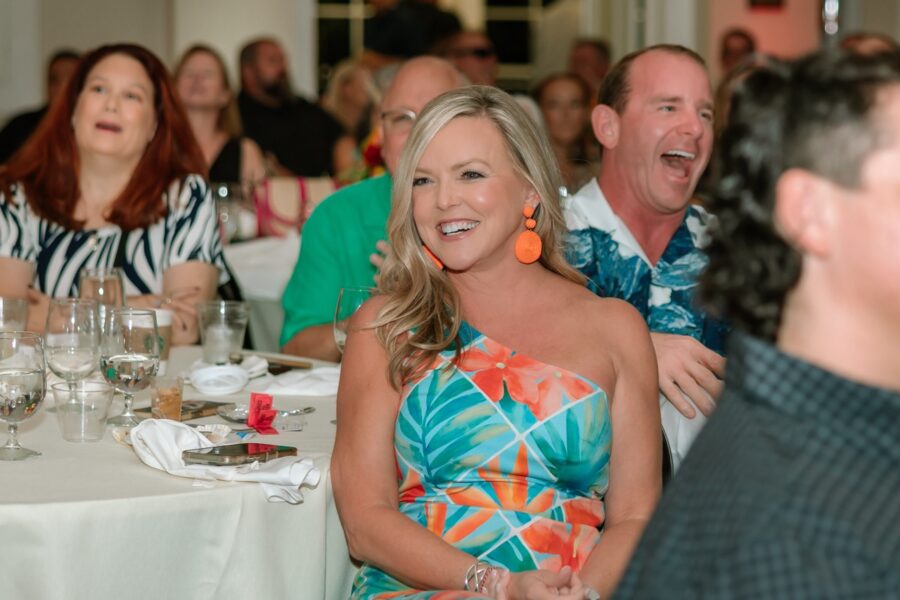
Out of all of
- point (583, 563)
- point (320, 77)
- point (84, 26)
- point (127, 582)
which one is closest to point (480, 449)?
point (583, 563)

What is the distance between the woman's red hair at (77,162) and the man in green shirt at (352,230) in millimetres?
469

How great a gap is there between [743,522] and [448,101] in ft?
4.25

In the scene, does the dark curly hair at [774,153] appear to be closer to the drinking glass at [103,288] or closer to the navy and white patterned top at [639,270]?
the navy and white patterned top at [639,270]

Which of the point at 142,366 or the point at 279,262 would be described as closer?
the point at 142,366

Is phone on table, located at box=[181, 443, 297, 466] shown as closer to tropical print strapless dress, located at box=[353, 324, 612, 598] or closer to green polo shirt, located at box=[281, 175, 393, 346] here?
tropical print strapless dress, located at box=[353, 324, 612, 598]

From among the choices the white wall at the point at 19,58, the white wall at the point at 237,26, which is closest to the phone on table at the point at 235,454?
the white wall at the point at 19,58

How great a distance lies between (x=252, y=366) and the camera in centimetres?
280

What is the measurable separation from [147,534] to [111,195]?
1.93 meters

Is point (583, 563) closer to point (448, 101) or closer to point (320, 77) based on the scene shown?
point (448, 101)

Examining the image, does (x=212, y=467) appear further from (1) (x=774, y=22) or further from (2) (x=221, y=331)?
(1) (x=774, y=22)

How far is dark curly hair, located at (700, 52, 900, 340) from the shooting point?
3.81 feet

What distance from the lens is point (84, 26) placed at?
8688 mm

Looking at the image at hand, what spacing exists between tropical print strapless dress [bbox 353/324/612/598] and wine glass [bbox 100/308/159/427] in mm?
541

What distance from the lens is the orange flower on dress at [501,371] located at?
2.12 m
